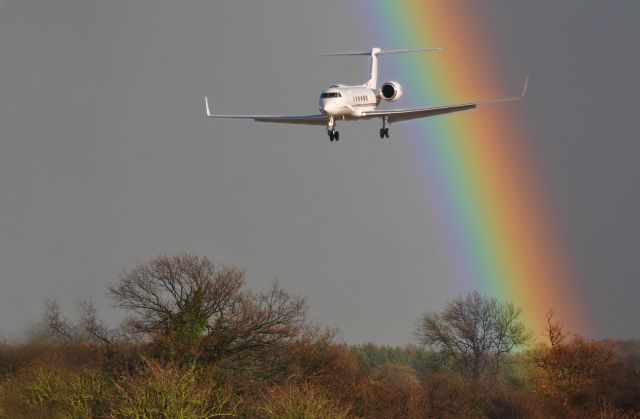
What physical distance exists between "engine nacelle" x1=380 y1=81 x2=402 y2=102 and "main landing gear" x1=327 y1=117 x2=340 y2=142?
13048mm

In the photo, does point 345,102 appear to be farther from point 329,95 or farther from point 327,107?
point 327,107

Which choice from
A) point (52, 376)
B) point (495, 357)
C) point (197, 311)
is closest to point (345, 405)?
point (197, 311)

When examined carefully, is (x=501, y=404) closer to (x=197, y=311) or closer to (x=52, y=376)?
(x=197, y=311)

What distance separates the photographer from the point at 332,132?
284ft

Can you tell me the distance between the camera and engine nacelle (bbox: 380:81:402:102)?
99688 mm

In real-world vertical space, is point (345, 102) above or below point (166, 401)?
above

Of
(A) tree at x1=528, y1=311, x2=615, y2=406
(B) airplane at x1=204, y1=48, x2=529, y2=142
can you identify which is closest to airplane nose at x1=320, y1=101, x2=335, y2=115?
(B) airplane at x1=204, y1=48, x2=529, y2=142

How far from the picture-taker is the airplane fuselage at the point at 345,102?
8806cm

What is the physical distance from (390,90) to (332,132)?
1492 cm

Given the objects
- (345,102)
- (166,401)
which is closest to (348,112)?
(345,102)

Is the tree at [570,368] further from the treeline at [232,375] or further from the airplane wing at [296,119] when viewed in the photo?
the airplane wing at [296,119]

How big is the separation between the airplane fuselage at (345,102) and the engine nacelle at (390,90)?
3.07 metres

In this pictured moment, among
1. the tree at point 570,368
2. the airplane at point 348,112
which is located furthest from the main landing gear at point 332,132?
the tree at point 570,368

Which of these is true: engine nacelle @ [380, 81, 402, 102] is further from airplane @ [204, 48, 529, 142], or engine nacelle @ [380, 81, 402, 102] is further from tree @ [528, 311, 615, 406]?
tree @ [528, 311, 615, 406]
